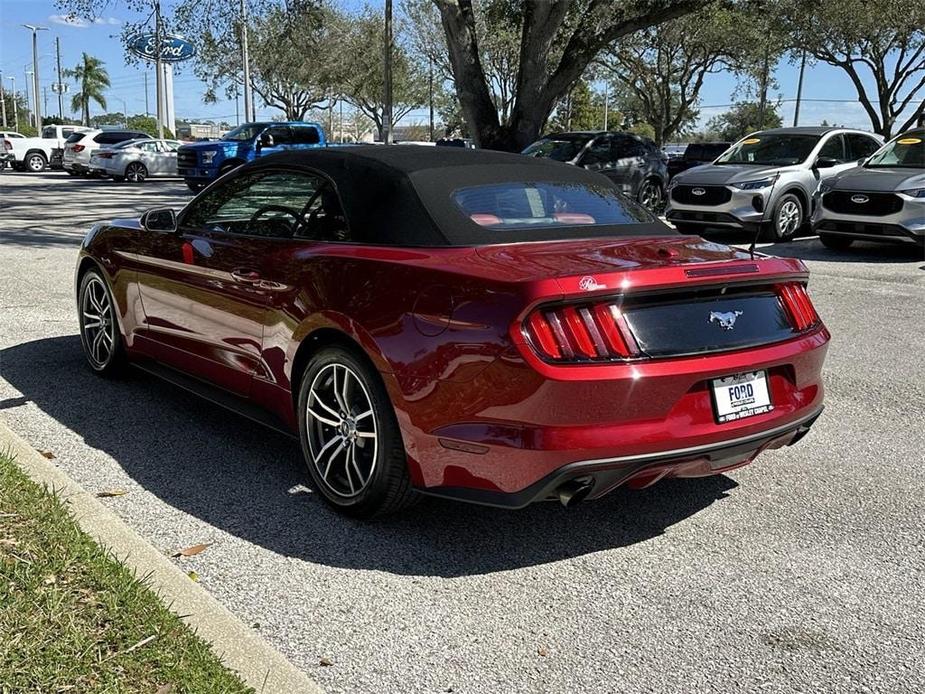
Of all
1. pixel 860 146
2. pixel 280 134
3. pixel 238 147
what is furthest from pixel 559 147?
pixel 238 147

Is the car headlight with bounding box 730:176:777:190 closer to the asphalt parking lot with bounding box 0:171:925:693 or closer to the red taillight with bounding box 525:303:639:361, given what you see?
the asphalt parking lot with bounding box 0:171:925:693

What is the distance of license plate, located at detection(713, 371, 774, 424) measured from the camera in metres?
3.49

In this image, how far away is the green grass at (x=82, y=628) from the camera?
8.61 feet

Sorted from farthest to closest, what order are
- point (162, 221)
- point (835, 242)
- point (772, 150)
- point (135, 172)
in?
point (135, 172) < point (772, 150) < point (835, 242) < point (162, 221)

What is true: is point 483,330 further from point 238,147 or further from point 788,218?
point 238,147

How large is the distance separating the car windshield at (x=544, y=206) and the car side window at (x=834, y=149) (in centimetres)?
1135

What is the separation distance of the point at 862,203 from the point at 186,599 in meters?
11.3

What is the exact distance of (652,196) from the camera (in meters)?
19.1

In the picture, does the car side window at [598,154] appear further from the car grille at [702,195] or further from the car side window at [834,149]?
the car side window at [834,149]

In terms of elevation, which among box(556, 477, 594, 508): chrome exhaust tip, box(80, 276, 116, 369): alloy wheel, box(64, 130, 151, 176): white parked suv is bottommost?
box(556, 477, 594, 508): chrome exhaust tip

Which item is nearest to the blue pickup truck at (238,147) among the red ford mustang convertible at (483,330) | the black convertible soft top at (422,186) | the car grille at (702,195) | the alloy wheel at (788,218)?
the car grille at (702,195)

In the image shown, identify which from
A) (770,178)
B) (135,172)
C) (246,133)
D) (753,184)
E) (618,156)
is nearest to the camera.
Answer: (753,184)

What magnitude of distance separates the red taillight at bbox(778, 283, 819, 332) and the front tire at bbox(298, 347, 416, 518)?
168 cm

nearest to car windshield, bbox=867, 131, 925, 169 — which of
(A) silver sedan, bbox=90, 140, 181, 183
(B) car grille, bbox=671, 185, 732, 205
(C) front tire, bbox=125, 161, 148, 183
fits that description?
(B) car grille, bbox=671, 185, 732, 205
